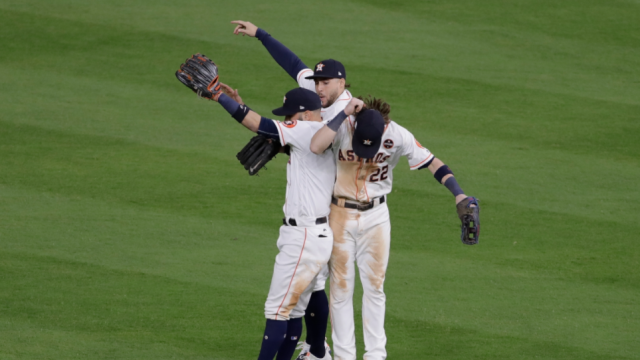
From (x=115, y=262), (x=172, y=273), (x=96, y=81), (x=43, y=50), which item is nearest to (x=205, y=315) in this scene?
(x=172, y=273)

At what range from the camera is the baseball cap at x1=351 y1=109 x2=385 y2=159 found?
4.80 meters

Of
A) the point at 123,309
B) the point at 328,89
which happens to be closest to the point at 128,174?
the point at 123,309

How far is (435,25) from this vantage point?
42.6 feet

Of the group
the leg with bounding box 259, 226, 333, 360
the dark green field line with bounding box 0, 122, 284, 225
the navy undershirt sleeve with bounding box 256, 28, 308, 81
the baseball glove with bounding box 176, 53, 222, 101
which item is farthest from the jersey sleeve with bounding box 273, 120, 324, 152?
the dark green field line with bounding box 0, 122, 284, 225

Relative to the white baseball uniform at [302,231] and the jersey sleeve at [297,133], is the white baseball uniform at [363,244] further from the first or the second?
the jersey sleeve at [297,133]

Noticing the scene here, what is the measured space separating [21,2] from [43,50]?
6.18ft

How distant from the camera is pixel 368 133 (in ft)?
15.7

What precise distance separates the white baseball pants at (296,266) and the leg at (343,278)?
18 cm

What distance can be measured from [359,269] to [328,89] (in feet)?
3.84

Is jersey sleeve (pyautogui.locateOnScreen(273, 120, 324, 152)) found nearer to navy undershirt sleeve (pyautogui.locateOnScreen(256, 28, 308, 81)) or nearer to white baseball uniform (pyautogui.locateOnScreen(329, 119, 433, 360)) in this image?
white baseball uniform (pyautogui.locateOnScreen(329, 119, 433, 360))

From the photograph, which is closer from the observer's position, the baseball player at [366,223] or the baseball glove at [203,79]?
the baseball glove at [203,79]

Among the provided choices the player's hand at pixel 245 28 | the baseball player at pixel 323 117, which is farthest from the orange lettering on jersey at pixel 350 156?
the player's hand at pixel 245 28

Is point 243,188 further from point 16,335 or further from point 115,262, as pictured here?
point 16,335

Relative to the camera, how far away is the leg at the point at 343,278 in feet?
16.7
